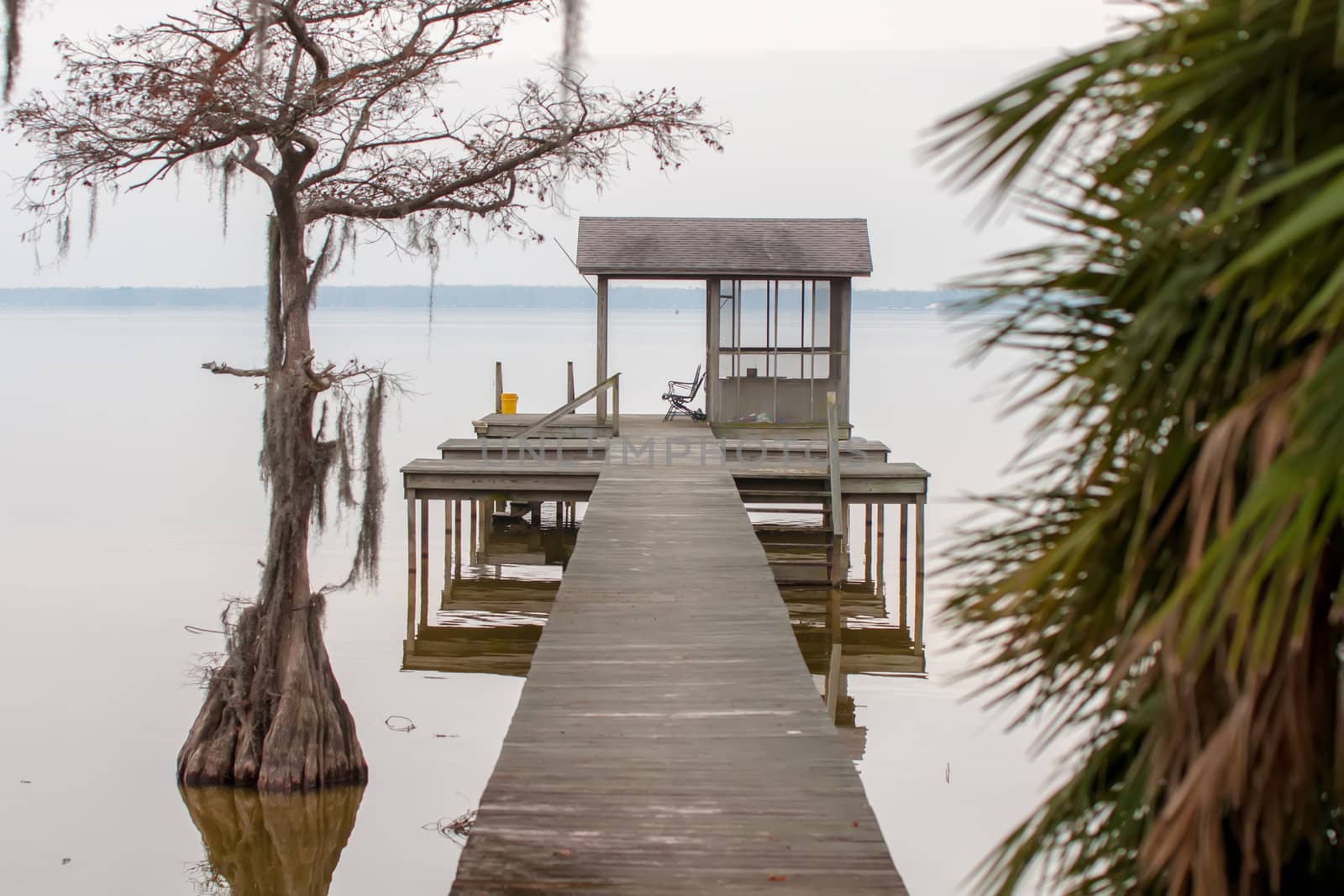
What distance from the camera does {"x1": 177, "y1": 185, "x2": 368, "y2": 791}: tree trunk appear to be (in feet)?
33.1

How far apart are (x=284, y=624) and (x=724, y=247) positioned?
11.3 meters

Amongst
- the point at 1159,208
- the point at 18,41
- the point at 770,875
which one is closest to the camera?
the point at 1159,208

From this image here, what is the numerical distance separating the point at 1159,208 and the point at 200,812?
33.6 feet

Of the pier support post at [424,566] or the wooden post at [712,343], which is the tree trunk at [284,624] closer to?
the pier support post at [424,566]

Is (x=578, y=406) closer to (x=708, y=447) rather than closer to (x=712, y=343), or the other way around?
(x=708, y=447)

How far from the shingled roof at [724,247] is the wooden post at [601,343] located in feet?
0.87

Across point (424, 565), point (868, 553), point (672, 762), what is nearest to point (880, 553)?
point (868, 553)

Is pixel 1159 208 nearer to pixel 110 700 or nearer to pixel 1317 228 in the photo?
pixel 1317 228

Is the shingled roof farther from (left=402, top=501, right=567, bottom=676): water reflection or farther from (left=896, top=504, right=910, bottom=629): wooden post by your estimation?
(left=402, top=501, right=567, bottom=676): water reflection

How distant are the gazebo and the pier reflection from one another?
7.61 feet

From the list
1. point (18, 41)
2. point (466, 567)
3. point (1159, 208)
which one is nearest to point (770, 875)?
point (1159, 208)

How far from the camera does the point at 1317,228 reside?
173cm

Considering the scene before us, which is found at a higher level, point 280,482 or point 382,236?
point 382,236

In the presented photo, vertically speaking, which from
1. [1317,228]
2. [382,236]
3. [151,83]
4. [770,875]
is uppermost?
[151,83]
